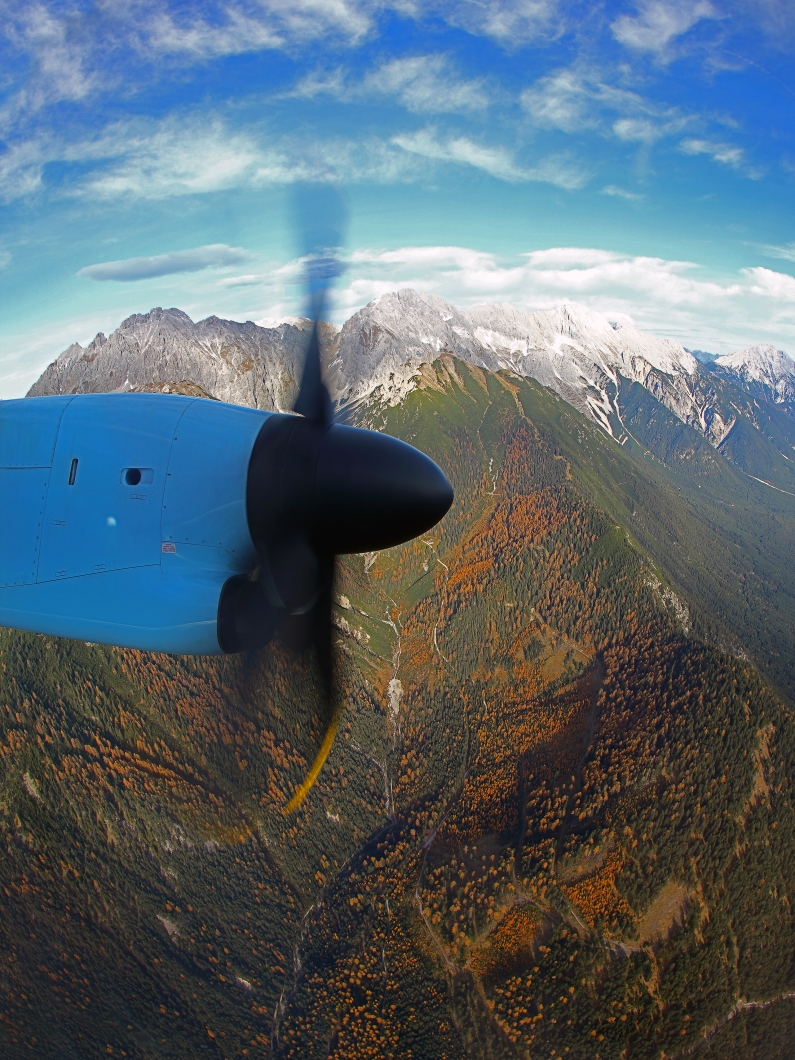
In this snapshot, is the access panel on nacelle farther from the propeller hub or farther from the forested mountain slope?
the forested mountain slope

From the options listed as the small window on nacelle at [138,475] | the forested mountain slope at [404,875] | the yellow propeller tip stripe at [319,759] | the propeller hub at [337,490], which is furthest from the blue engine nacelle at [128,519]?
the forested mountain slope at [404,875]

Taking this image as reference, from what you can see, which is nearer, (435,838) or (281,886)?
(281,886)

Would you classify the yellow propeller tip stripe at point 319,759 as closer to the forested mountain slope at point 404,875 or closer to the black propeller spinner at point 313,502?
the black propeller spinner at point 313,502

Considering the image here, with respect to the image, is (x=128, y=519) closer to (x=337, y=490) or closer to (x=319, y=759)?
(x=337, y=490)

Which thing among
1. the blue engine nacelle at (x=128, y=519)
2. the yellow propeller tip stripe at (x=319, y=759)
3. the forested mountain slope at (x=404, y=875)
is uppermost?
the blue engine nacelle at (x=128, y=519)

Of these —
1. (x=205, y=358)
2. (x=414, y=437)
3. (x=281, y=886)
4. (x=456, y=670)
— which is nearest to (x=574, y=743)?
(x=456, y=670)

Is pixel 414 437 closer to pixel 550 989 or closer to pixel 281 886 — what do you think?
pixel 281 886

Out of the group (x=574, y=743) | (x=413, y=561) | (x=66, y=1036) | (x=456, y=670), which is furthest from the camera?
(x=413, y=561)

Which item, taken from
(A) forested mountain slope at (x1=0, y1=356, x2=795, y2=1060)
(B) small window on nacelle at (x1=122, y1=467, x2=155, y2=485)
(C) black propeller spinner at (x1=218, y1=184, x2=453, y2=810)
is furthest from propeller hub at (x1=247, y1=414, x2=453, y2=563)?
(A) forested mountain slope at (x1=0, y1=356, x2=795, y2=1060)
